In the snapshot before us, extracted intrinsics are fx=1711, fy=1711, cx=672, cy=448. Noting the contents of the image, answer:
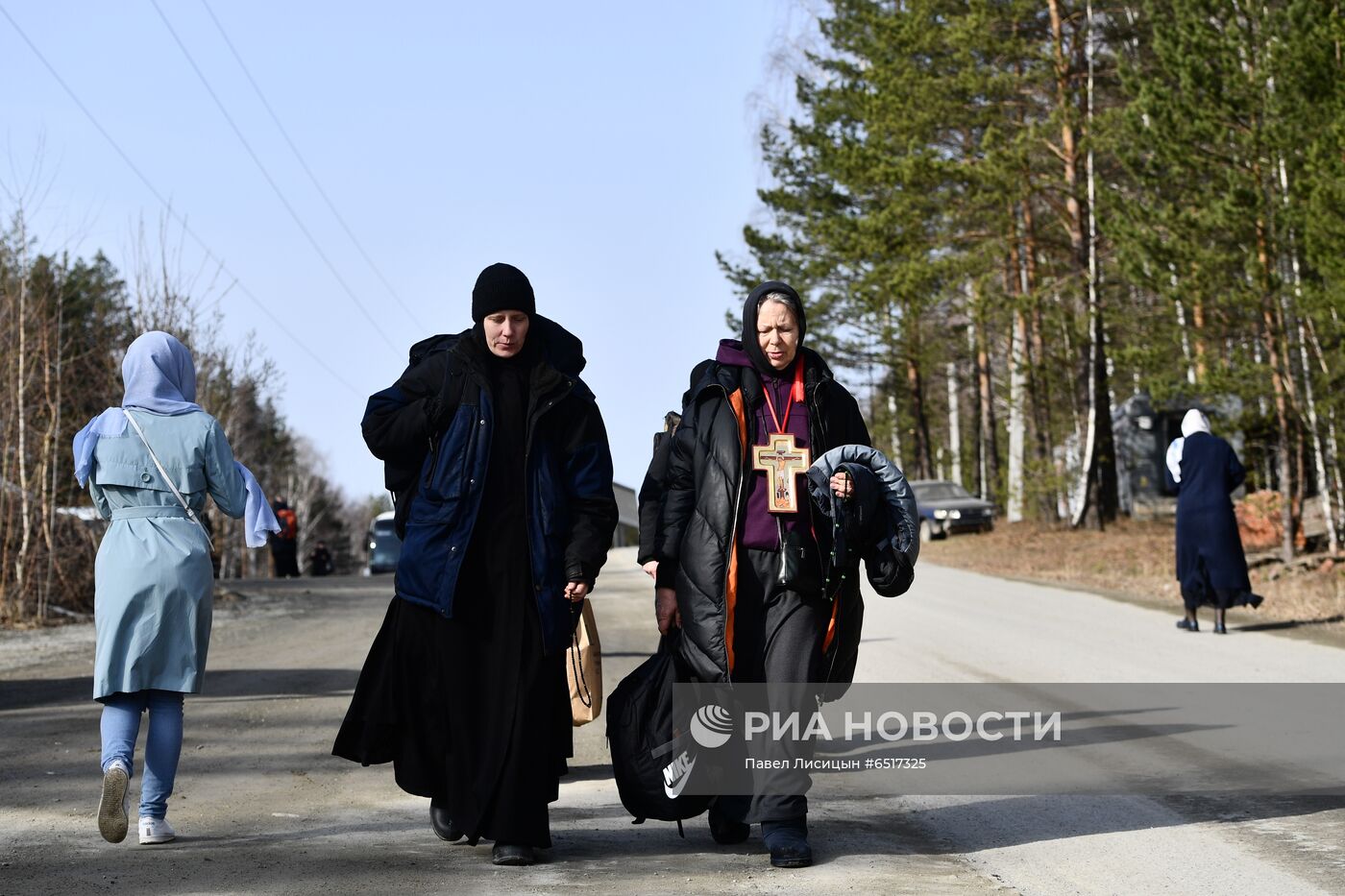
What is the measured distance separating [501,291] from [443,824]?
6.35ft

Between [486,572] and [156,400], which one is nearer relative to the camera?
[486,572]

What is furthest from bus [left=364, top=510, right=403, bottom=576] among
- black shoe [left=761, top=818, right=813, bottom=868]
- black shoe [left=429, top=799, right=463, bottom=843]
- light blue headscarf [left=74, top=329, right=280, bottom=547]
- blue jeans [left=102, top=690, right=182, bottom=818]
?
black shoe [left=761, top=818, right=813, bottom=868]

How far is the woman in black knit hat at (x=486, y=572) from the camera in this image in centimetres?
595

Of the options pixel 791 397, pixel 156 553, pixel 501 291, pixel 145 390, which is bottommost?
pixel 156 553

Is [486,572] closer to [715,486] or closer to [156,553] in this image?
[715,486]

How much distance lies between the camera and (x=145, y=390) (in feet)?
21.3

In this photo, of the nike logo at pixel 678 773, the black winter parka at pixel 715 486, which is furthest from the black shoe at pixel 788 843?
the black winter parka at pixel 715 486

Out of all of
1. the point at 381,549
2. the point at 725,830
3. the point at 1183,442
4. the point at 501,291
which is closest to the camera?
the point at 501,291

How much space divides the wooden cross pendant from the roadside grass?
9.64 m

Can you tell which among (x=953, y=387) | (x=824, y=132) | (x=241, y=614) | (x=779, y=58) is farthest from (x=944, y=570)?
(x=953, y=387)

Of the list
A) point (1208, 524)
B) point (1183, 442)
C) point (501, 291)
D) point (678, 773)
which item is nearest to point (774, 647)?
point (678, 773)

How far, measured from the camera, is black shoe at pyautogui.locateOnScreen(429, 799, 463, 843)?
242 inches

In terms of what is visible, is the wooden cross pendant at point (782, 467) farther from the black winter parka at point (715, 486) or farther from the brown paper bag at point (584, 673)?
the brown paper bag at point (584, 673)

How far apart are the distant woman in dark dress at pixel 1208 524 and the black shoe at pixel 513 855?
10273 millimetres
